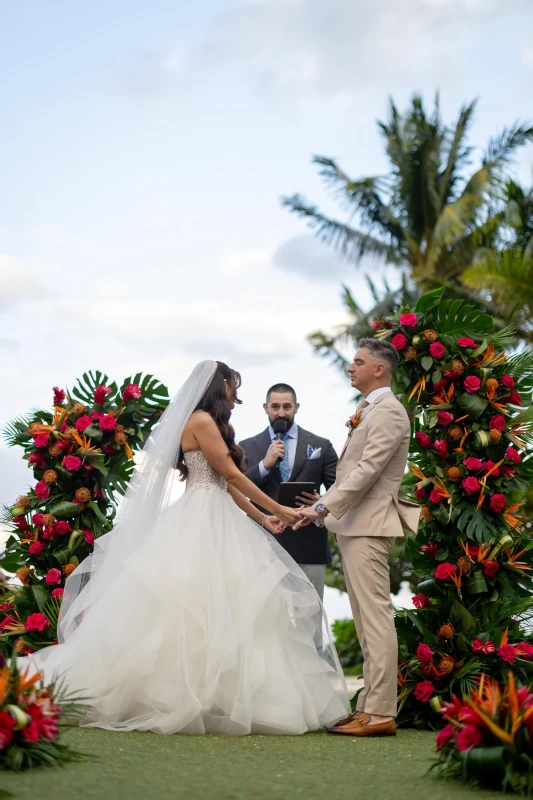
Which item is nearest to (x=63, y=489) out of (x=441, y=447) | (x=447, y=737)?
(x=441, y=447)

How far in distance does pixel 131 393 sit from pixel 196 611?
2575mm

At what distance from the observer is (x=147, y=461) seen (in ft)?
20.1

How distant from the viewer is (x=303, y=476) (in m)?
7.17

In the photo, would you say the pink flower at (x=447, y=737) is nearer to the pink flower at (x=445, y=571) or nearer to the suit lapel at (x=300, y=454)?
the pink flower at (x=445, y=571)

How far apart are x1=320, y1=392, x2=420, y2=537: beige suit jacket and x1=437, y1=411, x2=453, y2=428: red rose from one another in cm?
77

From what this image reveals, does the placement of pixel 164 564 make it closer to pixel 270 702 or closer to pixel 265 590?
pixel 265 590

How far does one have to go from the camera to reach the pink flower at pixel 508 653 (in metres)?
6.02

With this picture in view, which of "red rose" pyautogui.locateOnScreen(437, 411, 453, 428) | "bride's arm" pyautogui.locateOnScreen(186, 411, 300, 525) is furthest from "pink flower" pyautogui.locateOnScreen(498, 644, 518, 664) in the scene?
"bride's arm" pyautogui.locateOnScreen(186, 411, 300, 525)

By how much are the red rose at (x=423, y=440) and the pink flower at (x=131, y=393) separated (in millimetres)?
2304

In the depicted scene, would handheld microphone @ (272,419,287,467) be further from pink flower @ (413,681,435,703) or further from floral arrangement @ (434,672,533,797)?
floral arrangement @ (434,672,533,797)

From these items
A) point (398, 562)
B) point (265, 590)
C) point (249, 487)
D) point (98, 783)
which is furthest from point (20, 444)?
point (398, 562)

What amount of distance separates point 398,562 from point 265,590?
43.6 ft

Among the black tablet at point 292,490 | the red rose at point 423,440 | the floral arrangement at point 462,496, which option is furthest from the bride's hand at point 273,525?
the red rose at point 423,440

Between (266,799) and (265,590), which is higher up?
(265,590)
